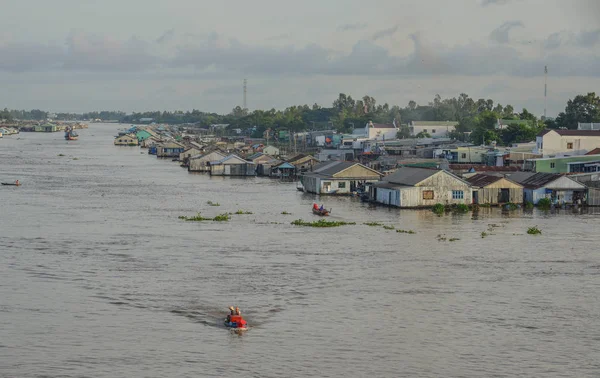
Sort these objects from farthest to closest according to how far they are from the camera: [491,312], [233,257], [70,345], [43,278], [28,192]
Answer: [28,192]
[233,257]
[43,278]
[491,312]
[70,345]

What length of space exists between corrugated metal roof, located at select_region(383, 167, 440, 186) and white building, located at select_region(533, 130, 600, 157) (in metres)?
13.6

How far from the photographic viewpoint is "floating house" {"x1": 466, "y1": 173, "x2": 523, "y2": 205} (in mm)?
41000

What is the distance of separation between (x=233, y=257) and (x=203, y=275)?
2.88 meters

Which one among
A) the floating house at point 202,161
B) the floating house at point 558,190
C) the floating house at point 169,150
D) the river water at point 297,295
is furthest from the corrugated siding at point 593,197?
the floating house at point 169,150

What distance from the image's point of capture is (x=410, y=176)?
1629 inches

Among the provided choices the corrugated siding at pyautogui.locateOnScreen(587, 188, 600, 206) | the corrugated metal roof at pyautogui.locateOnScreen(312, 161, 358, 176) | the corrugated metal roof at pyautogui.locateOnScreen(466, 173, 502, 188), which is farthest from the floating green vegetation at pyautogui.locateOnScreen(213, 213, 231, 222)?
the corrugated siding at pyautogui.locateOnScreen(587, 188, 600, 206)

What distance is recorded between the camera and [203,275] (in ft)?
78.9

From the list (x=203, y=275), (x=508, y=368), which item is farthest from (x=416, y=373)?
(x=203, y=275)

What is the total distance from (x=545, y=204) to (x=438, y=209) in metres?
5.59

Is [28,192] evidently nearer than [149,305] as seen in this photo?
No

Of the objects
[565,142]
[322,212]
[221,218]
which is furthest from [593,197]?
[221,218]

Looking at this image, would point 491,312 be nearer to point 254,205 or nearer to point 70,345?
point 70,345

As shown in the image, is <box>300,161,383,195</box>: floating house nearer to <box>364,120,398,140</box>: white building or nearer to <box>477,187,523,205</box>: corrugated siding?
<box>477,187,523,205</box>: corrugated siding

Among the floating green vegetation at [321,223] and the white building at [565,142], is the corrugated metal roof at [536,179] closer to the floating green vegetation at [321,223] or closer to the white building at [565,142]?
the white building at [565,142]
